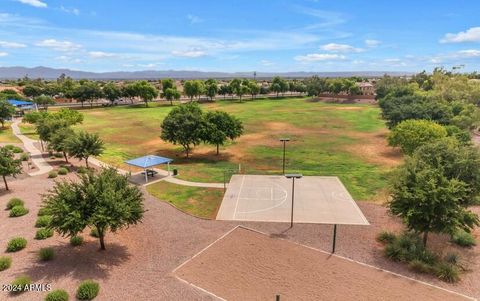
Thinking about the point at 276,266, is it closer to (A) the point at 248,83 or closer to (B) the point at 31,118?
(B) the point at 31,118

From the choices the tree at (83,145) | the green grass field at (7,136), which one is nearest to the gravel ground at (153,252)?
the tree at (83,145)

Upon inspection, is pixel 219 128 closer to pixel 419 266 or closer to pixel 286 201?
pixel 286 201

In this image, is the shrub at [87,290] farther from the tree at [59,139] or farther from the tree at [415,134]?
the tree at [415,134]

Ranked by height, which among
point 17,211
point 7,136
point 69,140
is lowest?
point 17,211

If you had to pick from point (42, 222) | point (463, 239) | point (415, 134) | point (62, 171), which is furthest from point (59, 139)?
point (415, 134)

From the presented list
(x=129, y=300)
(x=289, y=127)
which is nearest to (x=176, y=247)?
(x=129, y=300)

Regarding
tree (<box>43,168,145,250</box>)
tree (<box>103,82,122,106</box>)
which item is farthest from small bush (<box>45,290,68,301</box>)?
tree (<box>103,82,122,106</box>)

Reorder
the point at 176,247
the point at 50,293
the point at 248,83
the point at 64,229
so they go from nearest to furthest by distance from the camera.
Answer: the point at 50,293 < the point at 64,229 < the point at 176,247 < the point at 248,83
